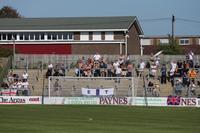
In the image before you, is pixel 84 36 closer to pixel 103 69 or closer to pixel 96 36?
pixel 96 36

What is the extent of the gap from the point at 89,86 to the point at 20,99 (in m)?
5.21

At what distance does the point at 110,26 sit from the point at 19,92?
3132cm

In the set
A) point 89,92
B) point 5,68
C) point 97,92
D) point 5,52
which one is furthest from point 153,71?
point 5,52

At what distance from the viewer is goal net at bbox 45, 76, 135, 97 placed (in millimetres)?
43594

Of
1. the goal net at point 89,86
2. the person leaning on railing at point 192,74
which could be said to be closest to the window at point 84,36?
the goal net at point 89,86

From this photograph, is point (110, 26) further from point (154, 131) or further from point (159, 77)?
point (154, 131)

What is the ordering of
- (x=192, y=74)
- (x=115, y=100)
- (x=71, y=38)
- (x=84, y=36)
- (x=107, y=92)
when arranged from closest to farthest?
1. (x=192, y=74)
2. (x=115, y=100)
3. (x=107, y=92)
4. (x=84, y=36)
5. (x=71, y=38)

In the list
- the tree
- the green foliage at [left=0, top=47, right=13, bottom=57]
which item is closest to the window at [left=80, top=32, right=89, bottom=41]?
the green foliage at [left=0, top=47, right=13, bottom=57]

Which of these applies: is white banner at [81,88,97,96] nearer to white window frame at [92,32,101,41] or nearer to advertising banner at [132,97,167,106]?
advertising banner at [132,97,167,106]

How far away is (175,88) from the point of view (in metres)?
42.2

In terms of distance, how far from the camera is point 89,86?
1748 inches

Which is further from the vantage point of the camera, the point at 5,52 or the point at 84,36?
the point at 84,36

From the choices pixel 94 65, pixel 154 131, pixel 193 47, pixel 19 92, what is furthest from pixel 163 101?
pixel 193 47

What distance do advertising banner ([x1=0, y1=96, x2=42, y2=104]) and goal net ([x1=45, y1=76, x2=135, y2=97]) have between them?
0.96 meters
